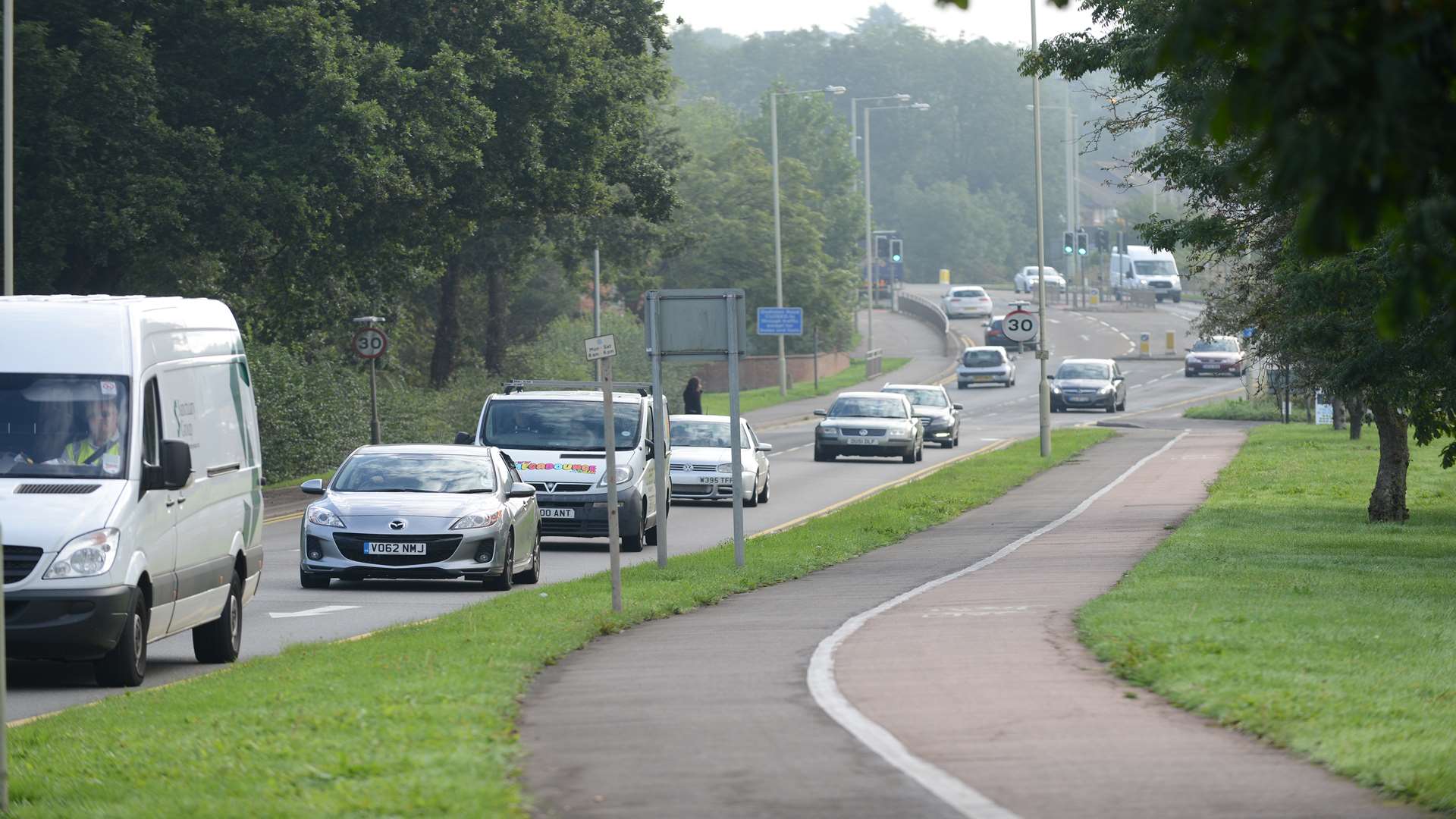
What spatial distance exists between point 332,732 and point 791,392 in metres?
68.7

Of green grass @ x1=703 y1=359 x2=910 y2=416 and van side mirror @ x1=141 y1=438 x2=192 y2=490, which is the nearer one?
van side mirror @ x1=141 y1=438 x2=192 y2=490

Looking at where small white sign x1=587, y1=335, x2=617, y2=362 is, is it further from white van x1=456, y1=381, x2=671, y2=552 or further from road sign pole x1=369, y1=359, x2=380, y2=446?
road sign pole x1=369, y1=359, x2=380, y2=446

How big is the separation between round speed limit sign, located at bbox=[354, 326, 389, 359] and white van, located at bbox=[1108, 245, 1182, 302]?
81.3 meters

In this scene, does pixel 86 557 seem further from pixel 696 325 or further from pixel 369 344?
pixel 369 344

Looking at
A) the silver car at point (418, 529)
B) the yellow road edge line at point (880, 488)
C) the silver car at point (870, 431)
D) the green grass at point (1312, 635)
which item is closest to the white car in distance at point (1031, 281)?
the yellow road edge line at point (880, 488)

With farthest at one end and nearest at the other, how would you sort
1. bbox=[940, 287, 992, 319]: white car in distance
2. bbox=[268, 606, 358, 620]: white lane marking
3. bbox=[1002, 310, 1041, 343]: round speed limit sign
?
bbox=[940, 287, 992, 319]: white car in distance < bbox=[1002, 310, 1041, 343]: round speed limit sign < bbox=[268, 606, 358, 620]: white lane marking

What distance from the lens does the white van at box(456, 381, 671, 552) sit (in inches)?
964

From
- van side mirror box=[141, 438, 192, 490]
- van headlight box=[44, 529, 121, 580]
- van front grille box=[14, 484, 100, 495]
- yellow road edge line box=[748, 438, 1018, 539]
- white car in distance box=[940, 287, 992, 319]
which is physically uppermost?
white car in distance box=[940, 287, 992, 319]

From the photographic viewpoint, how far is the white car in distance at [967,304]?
110 m

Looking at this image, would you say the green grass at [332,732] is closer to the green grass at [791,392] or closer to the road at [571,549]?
the road at [571,549]

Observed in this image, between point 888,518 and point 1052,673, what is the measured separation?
15807 mm

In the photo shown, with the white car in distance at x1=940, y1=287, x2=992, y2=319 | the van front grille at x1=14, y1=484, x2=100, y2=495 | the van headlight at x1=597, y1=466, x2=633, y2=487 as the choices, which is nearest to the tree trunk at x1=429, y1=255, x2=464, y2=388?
the van headlight at x1=597, y1=466, x2=633, y2=487

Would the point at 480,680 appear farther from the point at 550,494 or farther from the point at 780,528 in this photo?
the point at 780,528

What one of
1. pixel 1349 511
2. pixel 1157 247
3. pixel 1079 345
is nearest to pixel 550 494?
pixel 1157 247
